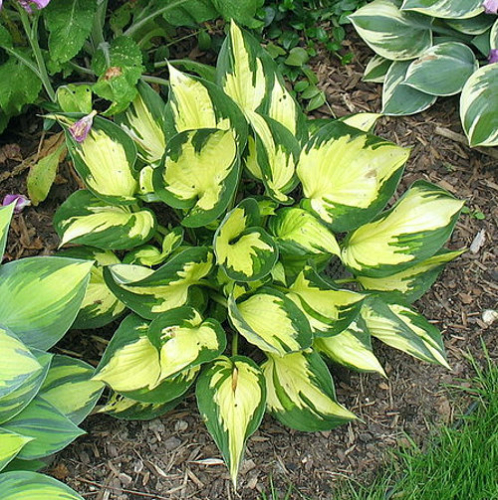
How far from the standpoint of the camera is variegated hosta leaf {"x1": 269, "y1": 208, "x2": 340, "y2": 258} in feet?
5.33

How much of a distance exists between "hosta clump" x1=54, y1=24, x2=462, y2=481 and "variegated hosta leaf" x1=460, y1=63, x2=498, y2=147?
13.0 inches

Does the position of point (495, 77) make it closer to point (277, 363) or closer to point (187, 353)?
point (277, 363)

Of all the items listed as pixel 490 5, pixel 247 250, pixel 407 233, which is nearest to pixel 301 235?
pixel 247 250

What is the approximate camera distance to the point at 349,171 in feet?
5.46

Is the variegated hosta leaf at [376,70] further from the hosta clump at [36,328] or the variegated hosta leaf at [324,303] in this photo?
the hosta clump at [36,328]

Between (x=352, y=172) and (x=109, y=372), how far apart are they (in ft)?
2.42

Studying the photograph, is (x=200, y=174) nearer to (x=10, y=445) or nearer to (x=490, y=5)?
(x=10, y=445)

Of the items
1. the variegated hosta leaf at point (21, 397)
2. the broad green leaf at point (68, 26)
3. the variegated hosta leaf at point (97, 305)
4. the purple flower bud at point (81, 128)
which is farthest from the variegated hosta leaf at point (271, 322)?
the broad green leaf at point (68, 26)

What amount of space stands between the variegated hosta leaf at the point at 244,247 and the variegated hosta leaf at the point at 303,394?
0.25 m

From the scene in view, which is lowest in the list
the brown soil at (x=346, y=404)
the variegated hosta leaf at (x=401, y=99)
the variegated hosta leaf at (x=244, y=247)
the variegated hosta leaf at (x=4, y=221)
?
the brown soil at (x=346, y=404)

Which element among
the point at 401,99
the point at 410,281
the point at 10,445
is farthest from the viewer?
the point at 401,99

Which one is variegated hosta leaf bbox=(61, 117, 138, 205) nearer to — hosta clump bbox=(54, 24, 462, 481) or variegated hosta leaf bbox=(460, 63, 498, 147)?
hosta clump bbox=(54, 24, 462, 481)

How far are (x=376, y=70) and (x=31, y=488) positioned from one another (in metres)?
1.52

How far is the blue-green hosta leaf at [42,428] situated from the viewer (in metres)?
1.45
